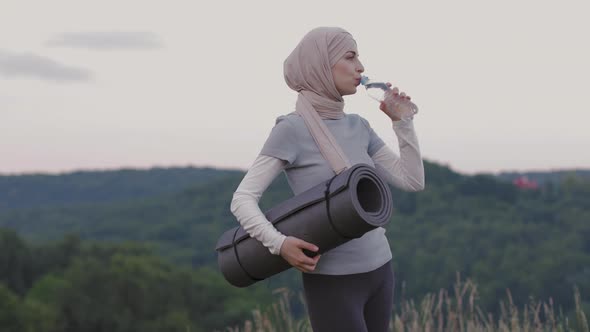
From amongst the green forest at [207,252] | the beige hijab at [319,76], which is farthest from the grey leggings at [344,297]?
the green forest at [207,252]

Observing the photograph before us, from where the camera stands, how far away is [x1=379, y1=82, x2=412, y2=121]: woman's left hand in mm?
3410

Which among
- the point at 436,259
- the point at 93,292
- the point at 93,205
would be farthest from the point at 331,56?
the point at 93,205

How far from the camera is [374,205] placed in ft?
10.0

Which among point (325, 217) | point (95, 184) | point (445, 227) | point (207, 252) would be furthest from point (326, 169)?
point (95, 184)

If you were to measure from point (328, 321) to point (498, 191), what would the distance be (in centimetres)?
9837

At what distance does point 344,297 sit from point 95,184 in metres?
151

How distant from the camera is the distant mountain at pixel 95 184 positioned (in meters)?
143

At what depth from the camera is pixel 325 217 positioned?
2957 mm

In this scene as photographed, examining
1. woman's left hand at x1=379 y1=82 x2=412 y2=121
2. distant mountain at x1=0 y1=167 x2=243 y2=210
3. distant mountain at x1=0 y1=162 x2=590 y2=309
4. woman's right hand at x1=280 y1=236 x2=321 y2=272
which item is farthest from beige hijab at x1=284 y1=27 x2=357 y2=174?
distant mountain at x1=0 y1=167 x2=243 y2=210

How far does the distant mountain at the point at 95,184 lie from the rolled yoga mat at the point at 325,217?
13712 centimetres

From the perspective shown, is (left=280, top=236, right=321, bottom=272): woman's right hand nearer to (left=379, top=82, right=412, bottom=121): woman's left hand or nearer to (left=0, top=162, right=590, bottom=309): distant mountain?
(left=379, top=82, right=412, bottom=121): woman's left hand

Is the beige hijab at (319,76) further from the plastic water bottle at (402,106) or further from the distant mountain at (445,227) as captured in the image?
the distant mountain at (445,227)

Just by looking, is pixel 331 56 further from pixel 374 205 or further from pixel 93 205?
pixel 93 205

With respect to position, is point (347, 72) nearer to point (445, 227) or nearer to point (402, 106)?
point (402, 106)
